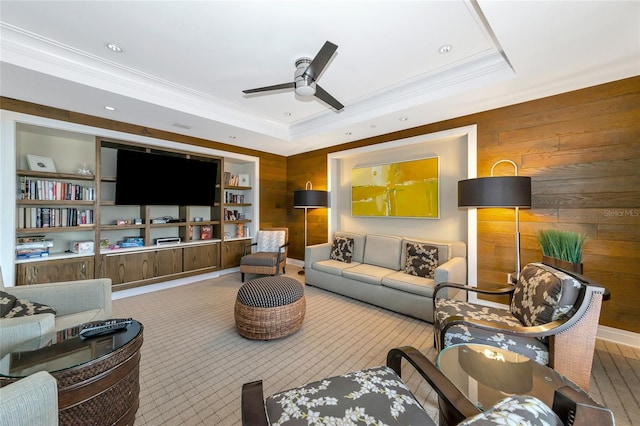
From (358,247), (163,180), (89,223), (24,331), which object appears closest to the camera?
(24,331)

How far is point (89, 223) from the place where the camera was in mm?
3539

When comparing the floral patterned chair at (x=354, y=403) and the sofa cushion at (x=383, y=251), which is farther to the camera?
the sofa cushion at (x=383, y=251)

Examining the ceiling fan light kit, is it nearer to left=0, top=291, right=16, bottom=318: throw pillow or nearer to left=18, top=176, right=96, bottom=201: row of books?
left=0, top=291, right=16, bottom=318: throw pillow

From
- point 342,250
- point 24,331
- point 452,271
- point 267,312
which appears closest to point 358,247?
point 342,250

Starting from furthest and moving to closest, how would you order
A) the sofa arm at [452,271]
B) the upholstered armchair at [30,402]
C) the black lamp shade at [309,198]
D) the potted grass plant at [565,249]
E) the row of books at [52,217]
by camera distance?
the black lamp shade at [309,198], the row of books at [52,217], the sofa arm at [452,271], the potted grass plant at [565,249], the upholstered armchair at [30,402]

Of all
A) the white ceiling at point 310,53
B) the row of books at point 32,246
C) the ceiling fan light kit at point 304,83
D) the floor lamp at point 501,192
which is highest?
the white ceiling at point 310,53

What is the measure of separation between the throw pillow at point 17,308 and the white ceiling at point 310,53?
82.2 inches

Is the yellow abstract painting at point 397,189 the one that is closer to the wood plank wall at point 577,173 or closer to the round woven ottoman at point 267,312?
the wood plank wall at point 577,173

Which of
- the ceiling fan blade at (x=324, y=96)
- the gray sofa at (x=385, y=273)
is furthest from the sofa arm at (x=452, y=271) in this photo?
the ceiling fan blade at (x=324, y=96)

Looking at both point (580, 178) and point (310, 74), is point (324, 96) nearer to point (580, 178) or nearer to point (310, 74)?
point (310, 74)

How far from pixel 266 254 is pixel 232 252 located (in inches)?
35.7

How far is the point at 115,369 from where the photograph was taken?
1.31m

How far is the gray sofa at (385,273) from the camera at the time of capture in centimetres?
290

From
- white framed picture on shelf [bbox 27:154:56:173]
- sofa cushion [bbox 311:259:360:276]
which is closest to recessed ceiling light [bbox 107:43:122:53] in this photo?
white framed picture on shelf [bbox 27:154:56:173]
